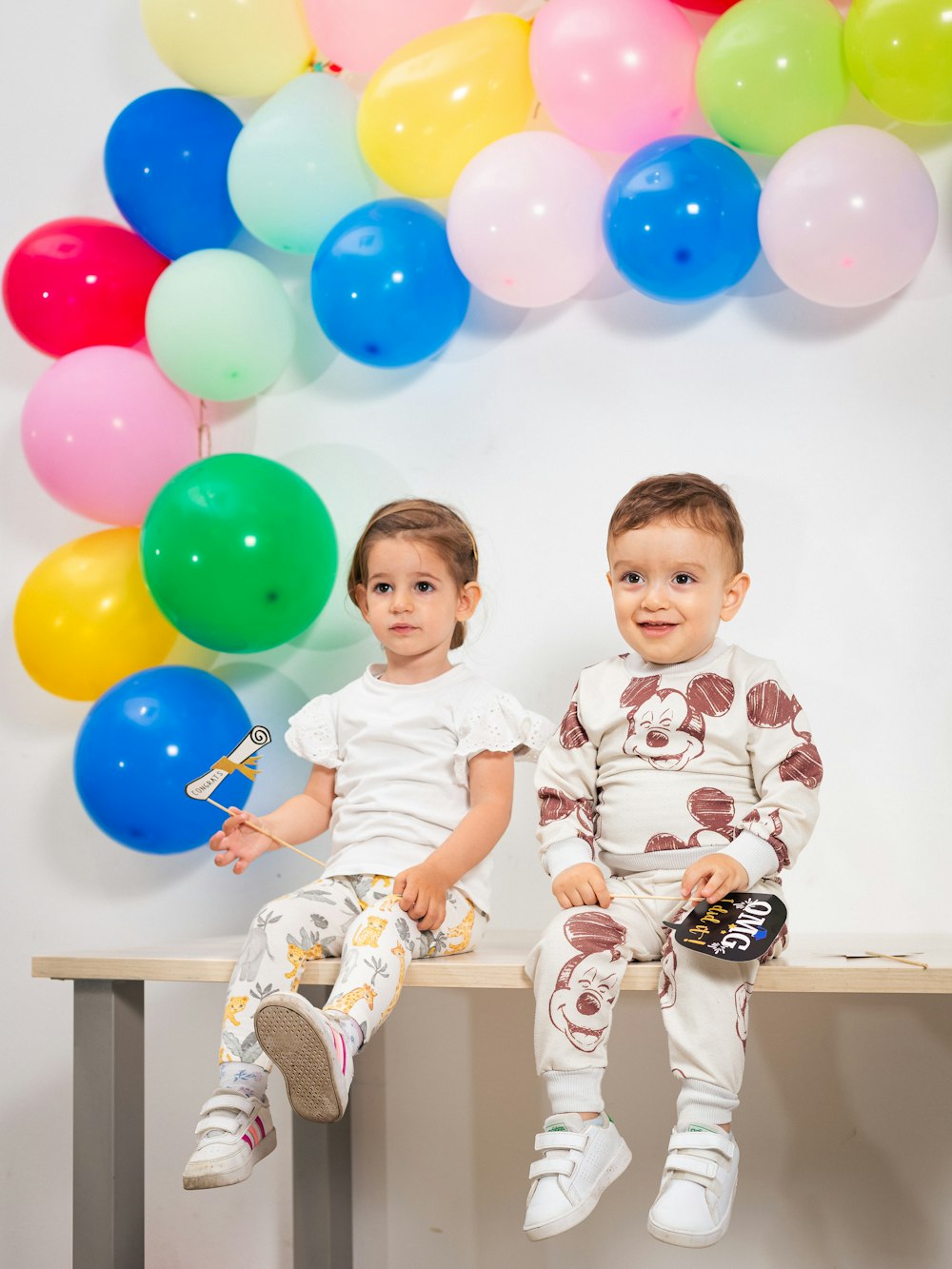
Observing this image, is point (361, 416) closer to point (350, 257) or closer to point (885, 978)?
point (350, 257)

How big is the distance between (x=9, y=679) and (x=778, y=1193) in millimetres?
1409

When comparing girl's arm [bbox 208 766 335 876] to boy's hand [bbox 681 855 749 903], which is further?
girl's arm [bbox 208 766 335 876]

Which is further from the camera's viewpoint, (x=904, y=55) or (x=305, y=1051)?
(x=904, y=55)

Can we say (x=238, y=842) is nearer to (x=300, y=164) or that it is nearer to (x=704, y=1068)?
(x=704, y=1068)

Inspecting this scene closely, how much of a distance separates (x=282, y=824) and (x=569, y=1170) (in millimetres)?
596

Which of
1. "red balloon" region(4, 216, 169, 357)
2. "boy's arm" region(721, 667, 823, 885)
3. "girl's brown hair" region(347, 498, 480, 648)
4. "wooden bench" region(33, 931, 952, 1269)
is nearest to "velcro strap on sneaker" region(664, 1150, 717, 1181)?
"wooden bench" region(33, 931, 952, 1269)

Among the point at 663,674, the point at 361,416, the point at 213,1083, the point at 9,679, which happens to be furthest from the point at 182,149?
the point at 213,1083

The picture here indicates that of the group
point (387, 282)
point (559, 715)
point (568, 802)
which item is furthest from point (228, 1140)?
point (387, 282)

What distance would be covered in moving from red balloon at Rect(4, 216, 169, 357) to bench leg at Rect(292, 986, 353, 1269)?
3.37 ft

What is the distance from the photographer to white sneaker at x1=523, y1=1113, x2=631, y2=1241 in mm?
1119

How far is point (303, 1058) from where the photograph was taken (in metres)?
1.15

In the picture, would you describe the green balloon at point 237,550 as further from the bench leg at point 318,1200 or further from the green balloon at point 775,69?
the green balloon at point 775,69

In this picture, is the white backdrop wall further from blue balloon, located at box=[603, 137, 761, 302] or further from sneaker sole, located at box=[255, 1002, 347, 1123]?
sneaker sole, located at box=[255, 1002, 347, 1123]

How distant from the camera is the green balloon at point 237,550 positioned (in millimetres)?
1614
